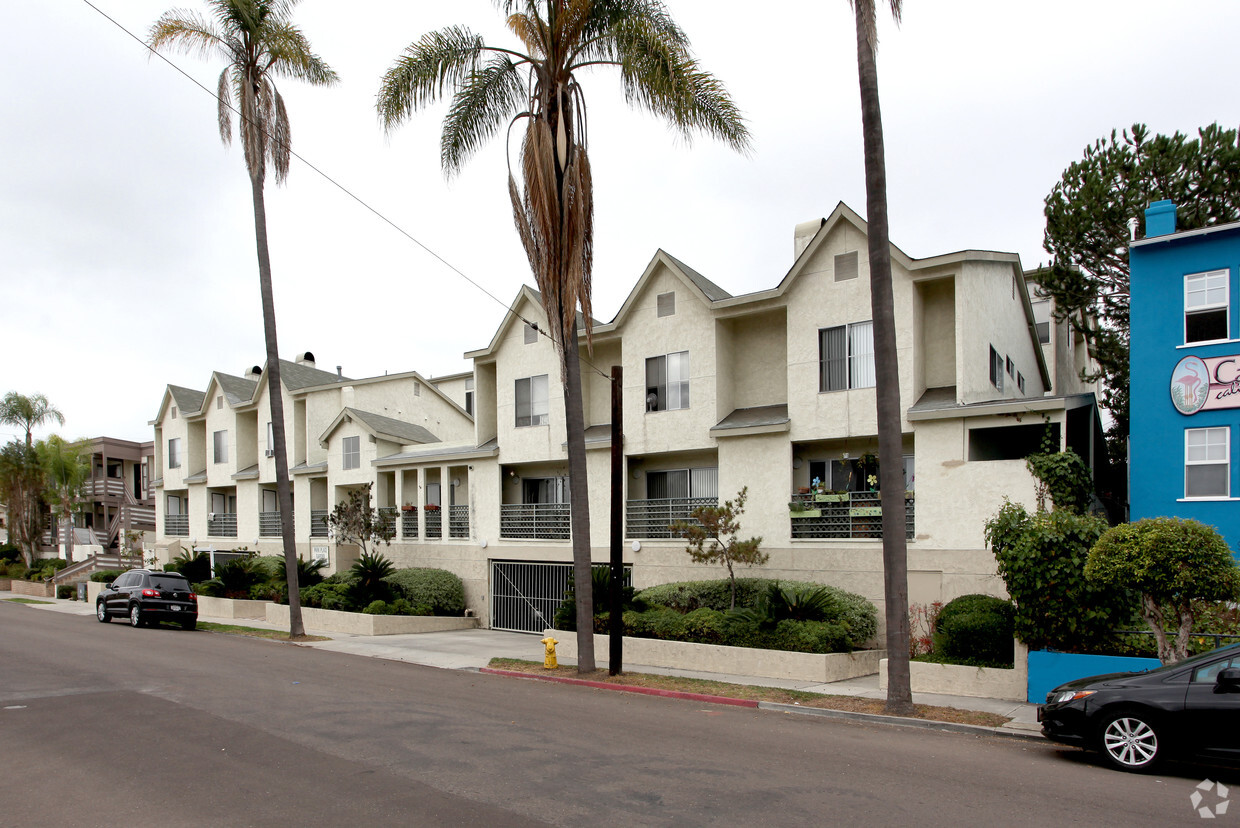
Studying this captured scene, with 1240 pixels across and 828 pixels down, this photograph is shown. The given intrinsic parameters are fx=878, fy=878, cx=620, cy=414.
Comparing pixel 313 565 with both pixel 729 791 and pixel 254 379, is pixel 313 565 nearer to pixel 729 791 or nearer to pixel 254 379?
pixel 254 379

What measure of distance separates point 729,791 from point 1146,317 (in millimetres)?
17331

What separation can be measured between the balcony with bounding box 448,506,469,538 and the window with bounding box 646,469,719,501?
6.97 metres

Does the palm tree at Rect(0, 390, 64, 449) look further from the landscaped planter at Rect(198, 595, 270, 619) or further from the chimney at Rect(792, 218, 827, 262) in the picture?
the chimney at Rect(792, 218, 827, 262)

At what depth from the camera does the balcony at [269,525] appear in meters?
38.0

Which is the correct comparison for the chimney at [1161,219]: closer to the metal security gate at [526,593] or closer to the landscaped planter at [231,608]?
the metal security gate at [526,593]

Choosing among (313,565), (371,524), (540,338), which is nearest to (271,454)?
(313,565)

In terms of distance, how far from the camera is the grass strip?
1257 cm

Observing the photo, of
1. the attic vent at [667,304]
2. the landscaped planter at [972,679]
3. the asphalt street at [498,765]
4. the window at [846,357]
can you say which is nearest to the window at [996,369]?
the window at [846,357]

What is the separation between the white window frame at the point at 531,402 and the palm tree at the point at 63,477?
39.9 meters

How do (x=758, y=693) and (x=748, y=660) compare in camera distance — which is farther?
(x=748, y=660)

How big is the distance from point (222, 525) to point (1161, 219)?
38839 millimetres

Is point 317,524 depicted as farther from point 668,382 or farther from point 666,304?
point 666,304

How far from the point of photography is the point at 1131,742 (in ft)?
30.9

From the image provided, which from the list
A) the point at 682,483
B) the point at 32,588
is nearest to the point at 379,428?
the point at 682,483
